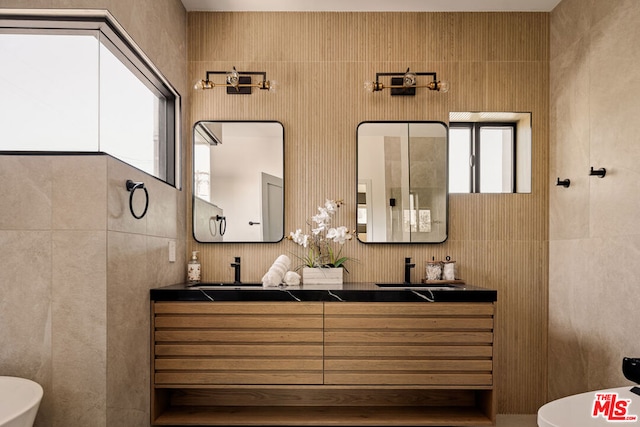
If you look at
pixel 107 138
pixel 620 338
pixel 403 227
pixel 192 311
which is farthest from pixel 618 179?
pixel 107 138

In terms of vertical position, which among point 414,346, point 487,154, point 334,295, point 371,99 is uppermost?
point 371,99

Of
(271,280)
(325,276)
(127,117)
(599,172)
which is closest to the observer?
(127,117)

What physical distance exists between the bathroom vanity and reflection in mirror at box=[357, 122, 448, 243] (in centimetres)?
60

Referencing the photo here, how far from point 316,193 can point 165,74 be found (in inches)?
45.8

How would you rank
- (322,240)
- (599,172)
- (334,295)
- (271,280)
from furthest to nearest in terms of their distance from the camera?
1. (322,240)
2. (271,280)
3. (334,295)
4. (599,172)

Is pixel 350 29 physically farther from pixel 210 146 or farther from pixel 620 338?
pixel 620 338

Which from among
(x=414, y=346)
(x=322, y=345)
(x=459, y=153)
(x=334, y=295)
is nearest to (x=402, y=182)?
(x=459, y=153)

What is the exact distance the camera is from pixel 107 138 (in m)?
2.05

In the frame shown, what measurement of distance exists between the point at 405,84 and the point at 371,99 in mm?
255

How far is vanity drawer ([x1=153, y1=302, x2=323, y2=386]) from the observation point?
2490 millimetres

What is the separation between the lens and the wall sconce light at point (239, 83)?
290cm

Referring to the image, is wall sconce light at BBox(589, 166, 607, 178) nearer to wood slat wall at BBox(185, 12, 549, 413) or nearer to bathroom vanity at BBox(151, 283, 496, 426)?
wood slat wall at BBox(185, 12, 549, 413)

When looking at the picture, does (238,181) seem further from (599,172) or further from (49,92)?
(599,172)

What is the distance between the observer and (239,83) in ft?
9.96
